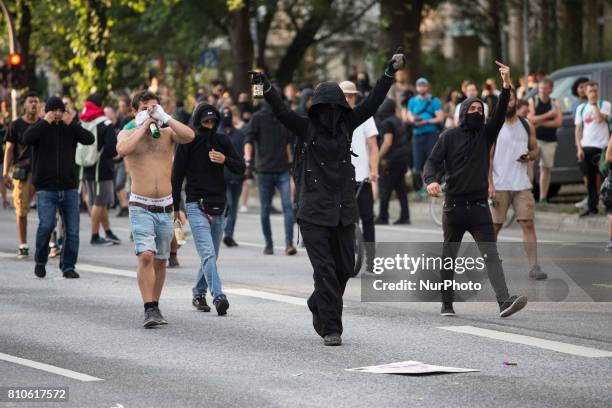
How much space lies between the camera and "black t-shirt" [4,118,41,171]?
55.1 feet

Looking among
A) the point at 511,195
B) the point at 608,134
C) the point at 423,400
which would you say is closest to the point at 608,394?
the point at 423,400

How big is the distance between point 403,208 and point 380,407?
13.3m

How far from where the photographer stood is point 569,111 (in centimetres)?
2225

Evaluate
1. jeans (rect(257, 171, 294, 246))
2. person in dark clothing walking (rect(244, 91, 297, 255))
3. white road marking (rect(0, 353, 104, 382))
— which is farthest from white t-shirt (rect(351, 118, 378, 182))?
white road marking (rect(0, 353, 104, 382))

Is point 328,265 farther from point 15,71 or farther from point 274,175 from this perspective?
point 15,71

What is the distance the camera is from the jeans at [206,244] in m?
12.0

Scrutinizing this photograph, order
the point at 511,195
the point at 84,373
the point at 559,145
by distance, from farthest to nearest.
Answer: the point at 559,145 → the point at 511,195 → the point at 84,373

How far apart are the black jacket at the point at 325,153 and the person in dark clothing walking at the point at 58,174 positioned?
4711 mm

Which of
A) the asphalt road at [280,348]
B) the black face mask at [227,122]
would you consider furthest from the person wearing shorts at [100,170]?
the black face mask at [227,122]

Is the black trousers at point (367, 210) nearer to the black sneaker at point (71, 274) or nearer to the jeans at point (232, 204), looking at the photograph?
the black sneaker at point (71, 274)

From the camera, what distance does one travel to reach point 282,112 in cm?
1035

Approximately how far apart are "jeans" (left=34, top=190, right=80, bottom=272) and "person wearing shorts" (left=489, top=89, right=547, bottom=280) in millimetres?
4130

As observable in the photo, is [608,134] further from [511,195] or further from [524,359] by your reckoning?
[524,359]

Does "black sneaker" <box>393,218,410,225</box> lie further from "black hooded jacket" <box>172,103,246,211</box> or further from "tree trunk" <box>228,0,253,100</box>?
"tree trunk" <box>228,0,253,100</box>
